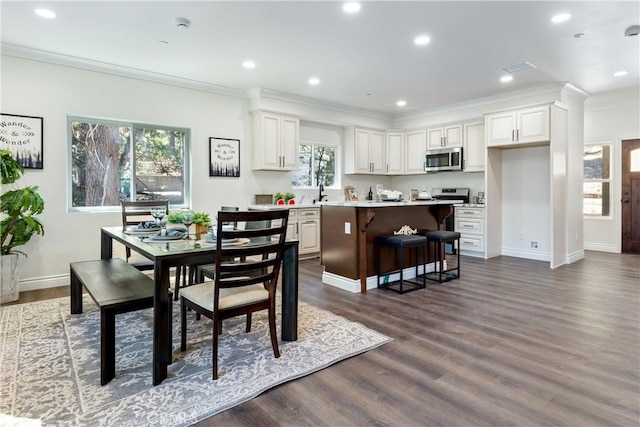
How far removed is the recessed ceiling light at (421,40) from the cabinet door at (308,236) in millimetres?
3157

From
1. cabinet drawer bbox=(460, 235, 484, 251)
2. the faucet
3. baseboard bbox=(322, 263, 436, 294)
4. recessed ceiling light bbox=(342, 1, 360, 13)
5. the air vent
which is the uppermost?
the air vent

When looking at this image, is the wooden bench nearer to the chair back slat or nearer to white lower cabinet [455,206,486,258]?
the chair back slat

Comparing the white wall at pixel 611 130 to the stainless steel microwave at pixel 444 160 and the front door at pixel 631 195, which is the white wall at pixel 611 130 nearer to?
the front door at pixel 631 195

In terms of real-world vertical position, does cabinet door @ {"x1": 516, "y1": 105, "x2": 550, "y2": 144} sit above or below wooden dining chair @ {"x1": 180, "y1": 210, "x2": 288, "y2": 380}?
above

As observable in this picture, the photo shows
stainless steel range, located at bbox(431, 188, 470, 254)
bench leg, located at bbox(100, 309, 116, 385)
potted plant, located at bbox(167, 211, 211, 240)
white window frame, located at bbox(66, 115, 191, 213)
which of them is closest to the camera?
bench leg, located at bbox(100, 309, 116, 385)

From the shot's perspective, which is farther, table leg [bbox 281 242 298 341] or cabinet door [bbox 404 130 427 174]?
cabinet door [bbox 404 130 427 174]

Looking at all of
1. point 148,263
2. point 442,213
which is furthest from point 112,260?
point 442,213

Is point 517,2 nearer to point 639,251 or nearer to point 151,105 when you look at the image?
point 151,105

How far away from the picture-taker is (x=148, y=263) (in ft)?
11.2

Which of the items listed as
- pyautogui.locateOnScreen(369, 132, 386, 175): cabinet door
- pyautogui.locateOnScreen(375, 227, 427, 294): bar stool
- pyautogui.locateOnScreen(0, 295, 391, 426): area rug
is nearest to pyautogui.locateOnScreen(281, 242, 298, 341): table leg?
pyautogui.locateOnScreen(0, 295, 391, 426): area rug

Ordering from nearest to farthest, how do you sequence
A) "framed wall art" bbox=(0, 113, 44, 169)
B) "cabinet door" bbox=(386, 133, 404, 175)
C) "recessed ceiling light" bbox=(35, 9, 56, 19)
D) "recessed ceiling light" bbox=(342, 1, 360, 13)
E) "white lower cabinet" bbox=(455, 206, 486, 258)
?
"recessed ceiling light" bbox=(342, 1, 360, 13) < "recessed ceiling light" bbox=(35, 9, 56, 19) < "framed wall art" bbox=(0, 113, 44, 169) < "white lower cabinet" bbox=(455, 206, 486, 258) < "cabinet door" bbox=(386, 133, 404, 175)

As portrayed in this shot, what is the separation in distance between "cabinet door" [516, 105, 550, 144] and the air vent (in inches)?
37.0

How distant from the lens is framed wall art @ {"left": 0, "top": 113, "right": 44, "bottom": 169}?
393cm

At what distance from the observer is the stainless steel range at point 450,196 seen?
648cm
